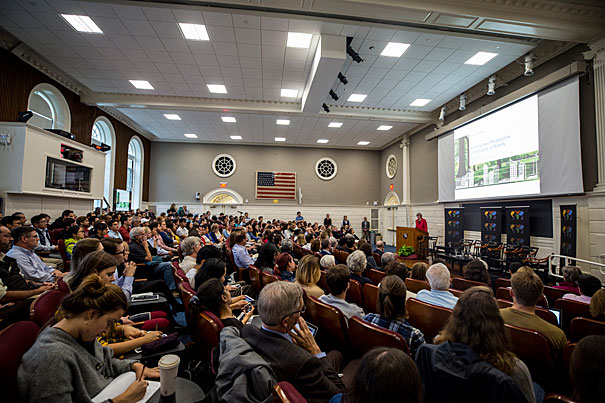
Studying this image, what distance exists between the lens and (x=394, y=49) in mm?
5855

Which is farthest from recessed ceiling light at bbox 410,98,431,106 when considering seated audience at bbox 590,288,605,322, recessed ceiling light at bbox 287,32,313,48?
seated audience at bbox 590,288,605,322

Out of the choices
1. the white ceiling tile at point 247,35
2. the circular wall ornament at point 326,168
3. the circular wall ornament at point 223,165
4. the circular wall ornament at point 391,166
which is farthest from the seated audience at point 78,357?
the circular wall ornament at point 326,168

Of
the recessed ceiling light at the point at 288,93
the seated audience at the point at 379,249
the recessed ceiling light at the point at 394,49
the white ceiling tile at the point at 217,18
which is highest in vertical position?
the recessed ceiling light at the point at 288,93

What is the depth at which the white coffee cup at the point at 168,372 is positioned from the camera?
115 centimetres

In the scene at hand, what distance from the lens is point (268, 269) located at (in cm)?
361

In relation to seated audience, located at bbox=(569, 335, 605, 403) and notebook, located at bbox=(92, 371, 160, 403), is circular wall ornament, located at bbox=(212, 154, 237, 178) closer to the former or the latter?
notebook, located at bbox=(92, 371, 160, 403)

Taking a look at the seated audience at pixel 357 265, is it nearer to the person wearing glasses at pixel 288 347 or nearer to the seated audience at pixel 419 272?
the seated audience at pixel 419 272

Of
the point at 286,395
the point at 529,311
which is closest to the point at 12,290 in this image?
the point at 286,395

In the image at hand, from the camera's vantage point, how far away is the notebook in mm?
1149

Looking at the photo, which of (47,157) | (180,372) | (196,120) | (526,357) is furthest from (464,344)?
(196,120)

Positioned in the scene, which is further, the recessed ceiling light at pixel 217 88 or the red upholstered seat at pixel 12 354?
the recessed ceiling light at pixel 217 88

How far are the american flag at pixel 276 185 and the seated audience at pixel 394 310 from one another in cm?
1226

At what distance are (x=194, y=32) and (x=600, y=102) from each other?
7.51m

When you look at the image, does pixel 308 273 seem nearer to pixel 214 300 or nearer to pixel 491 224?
pixel 214 300
